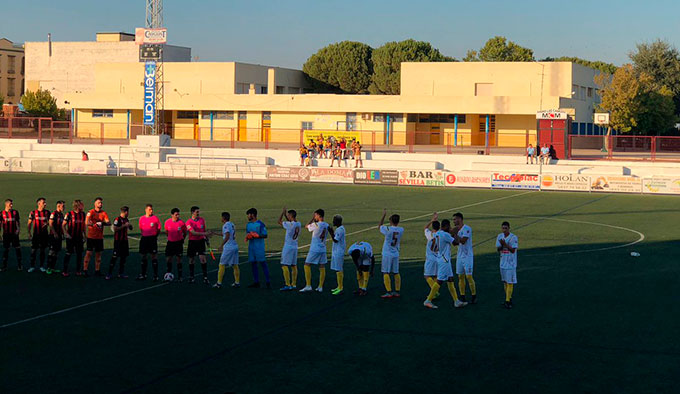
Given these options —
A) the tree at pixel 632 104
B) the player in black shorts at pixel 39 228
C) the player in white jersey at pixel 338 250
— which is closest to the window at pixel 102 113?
the tree at pixel 632 104

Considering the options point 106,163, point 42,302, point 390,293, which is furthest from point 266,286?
point 106,163

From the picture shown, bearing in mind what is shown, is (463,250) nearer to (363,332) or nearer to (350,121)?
(363,332)

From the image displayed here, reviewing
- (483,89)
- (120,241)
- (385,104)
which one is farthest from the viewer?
(483,89)

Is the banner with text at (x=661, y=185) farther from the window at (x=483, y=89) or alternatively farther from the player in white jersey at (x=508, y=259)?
the window at (x=483, y=89)

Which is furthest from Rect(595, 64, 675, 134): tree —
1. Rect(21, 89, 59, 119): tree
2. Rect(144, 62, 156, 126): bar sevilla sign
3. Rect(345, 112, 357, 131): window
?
Rect(21, 89, 59, 119): tree

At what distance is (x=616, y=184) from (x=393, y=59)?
66193 millimetres

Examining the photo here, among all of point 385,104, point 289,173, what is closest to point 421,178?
point 289,173

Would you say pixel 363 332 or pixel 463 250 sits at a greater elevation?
pixel 463 250

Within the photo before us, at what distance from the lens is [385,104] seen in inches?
2832

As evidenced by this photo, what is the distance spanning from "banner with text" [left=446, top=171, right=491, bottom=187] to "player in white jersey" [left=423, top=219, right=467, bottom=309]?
99.1ft

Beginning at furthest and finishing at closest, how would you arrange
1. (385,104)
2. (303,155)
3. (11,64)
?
1. (11,64)
2. (385,104)
3. (303,155)

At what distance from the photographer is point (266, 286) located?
18.6 metres

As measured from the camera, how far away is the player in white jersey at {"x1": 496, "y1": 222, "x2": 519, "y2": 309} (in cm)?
1630

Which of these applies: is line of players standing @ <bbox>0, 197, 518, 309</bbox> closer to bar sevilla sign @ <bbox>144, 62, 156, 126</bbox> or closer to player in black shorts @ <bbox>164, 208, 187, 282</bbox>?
player in black shorts @ <bbox>164, 208, 187, 282</bbox>
